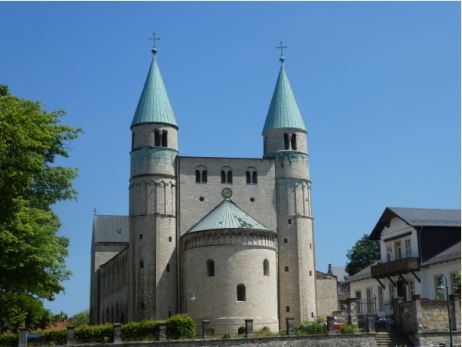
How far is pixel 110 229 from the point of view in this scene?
99250 millimetres

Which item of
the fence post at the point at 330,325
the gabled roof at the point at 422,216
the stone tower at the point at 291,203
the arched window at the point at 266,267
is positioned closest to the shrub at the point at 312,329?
the fence post at the point at 330,325

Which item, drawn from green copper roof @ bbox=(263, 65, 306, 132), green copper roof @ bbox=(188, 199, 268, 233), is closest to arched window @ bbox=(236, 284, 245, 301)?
green copper roof @ bbox=(188, 199, 268, 233)

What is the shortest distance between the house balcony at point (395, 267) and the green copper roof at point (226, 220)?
984 cm

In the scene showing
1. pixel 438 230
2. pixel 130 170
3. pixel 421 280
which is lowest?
pixel 421 280

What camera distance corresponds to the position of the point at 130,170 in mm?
64500

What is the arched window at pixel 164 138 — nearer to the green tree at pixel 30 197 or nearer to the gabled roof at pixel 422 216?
the gabled roof at pixel 422 216

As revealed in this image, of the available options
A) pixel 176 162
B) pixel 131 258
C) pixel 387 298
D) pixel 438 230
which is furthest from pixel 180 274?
pixel 438 230

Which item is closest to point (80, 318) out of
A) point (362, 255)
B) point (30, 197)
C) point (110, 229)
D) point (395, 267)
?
point (110, 229)

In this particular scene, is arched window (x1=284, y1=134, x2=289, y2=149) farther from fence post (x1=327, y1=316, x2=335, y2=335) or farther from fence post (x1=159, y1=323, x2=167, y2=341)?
fence post (x1=159, y1=323, x2=167, y2=341)

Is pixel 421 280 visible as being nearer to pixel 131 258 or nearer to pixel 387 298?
pixel 387 298

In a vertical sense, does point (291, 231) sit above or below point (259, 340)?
above

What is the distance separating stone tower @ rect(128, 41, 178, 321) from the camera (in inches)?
2394

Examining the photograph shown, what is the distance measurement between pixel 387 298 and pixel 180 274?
17602 millimetres

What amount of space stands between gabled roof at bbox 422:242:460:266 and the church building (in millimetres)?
14118
